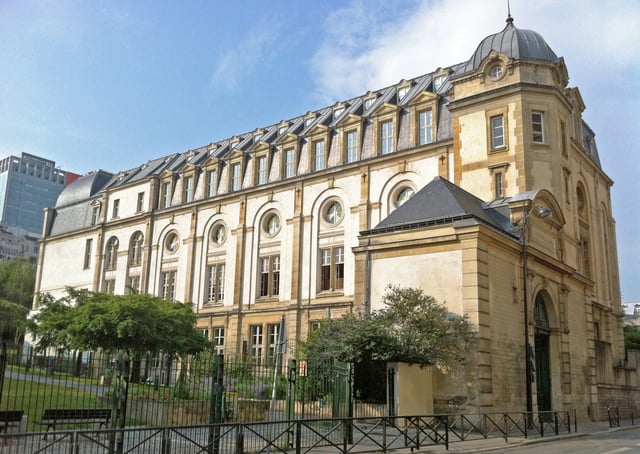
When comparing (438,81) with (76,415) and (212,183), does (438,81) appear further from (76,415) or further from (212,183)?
(76,415)

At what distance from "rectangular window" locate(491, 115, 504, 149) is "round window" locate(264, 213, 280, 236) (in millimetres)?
16129

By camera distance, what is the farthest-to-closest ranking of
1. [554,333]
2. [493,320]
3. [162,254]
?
[162,254] < [554,333] < [493,320]

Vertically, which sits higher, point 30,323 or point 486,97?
point 486,97

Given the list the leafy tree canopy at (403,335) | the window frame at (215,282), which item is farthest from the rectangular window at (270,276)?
the leafy tree canopy at (403,335)

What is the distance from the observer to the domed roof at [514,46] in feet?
108

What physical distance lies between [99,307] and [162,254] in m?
20.2

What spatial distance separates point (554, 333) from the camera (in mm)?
27375

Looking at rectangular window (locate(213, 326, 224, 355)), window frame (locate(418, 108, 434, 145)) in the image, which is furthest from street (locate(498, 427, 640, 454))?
rectangular window (locate(213, 326, 224, 355))

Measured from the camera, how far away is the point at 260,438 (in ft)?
44.9

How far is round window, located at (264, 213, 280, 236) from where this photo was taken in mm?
43147

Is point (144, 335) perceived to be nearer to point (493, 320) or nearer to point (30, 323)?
point (30, 323)

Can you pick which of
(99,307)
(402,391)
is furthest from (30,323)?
(402,391)

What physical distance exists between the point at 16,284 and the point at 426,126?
46.1 m

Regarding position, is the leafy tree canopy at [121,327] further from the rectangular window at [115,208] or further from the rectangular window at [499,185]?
the rectangular window at [115,208]
